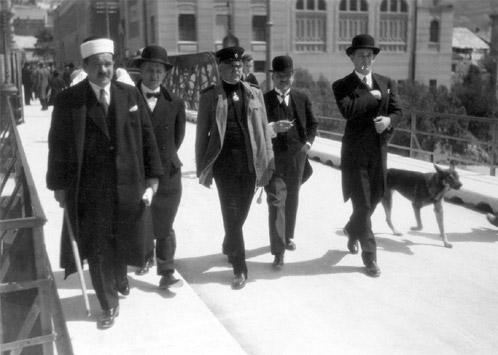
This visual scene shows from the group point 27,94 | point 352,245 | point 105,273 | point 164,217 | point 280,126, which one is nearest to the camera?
point 105,273

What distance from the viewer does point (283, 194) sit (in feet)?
18.7

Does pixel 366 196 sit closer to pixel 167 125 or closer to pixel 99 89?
pixel 167 125

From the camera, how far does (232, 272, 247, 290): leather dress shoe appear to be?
512 cm

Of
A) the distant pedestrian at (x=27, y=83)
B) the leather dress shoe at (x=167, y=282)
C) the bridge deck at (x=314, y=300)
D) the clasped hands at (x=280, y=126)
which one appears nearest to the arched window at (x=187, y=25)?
the distant pedestrian at (x=27, y=83)

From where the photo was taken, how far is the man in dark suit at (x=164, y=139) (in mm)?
4801

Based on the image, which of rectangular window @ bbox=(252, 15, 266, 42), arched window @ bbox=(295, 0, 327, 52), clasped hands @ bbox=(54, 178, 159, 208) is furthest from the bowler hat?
arched window @ bbox=(295, 0, 327, 52)

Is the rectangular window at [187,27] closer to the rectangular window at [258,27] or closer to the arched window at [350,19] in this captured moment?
the rectangular window at [258,27]

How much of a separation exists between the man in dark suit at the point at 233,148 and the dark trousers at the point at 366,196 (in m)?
0.86

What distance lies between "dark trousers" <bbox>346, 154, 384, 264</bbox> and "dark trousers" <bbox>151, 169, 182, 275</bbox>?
5.23 feet

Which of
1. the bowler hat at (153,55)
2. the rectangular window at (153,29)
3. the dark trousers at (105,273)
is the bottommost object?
the dark trousers at (105,273)

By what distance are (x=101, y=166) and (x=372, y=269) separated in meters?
2.58

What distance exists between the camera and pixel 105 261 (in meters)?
4.17

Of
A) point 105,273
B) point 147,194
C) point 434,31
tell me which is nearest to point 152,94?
point 147,194

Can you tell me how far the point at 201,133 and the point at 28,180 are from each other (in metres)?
1.65
